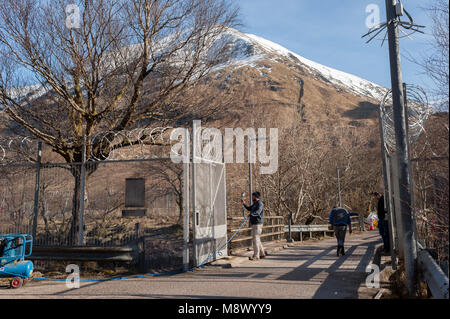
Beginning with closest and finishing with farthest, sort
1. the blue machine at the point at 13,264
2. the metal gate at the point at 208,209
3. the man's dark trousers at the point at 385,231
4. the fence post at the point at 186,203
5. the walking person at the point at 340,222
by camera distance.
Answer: the blue machine at the point at 13,264 < the fence post at the point at 186,203 < the metal gate at the point at 208,209 < the man's dark trousers at the point at 385,231 < the walking person at the point at 340,222

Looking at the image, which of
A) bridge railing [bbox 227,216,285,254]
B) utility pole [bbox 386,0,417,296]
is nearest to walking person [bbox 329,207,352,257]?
bridge railing [bbox 227,216,285,254]

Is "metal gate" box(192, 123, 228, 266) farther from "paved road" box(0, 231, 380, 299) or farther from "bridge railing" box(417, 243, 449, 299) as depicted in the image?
"bridge railing" box(417, 243, 449, 299)

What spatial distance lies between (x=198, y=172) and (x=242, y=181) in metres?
22.9

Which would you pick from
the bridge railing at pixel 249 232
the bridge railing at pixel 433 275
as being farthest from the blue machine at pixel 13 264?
the bridge railing at pixel 433 275

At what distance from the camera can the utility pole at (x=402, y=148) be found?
6.70 meters

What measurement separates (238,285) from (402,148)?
13.0ft

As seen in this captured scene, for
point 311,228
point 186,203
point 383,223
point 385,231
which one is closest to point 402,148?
point 186,203

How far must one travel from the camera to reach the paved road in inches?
282

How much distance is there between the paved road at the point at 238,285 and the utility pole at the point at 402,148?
0.92m

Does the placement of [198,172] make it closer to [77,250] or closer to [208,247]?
[208,247]

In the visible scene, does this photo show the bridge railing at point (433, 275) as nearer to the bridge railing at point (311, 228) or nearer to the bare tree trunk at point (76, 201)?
the bare tree trunk at point (76, 201)

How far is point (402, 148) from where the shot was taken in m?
7.01
